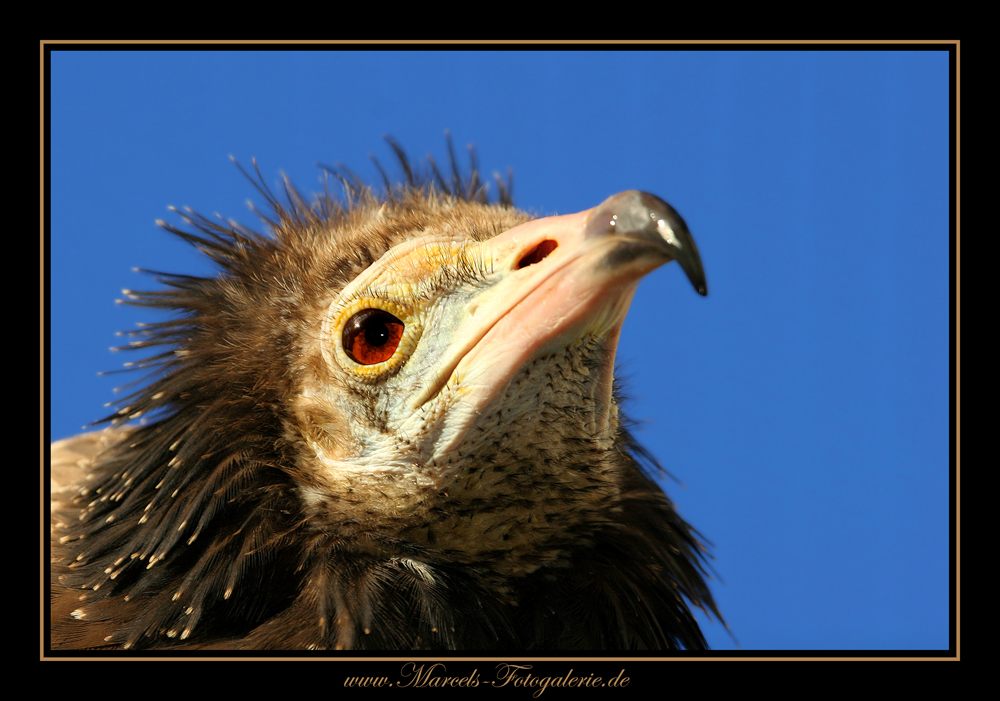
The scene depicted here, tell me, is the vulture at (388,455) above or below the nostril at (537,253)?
below

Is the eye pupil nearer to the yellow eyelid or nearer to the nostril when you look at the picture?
the yellow eyelid

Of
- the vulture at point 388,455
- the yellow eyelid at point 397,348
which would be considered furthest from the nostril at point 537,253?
the yellow eyelid at point 397,348

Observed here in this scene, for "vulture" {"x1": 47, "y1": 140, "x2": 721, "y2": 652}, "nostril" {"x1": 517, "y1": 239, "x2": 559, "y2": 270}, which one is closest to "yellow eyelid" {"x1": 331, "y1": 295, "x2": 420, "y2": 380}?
"vulture" {"x1": 47, "y1": 140, "x2": 721, "y2": 652}

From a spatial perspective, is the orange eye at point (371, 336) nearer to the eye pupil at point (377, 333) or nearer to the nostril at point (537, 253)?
the eye pupil at point (377, 333)

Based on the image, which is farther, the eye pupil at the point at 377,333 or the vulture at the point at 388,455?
the eye pupil at the point at 377,333

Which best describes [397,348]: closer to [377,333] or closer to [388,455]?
[377,333]

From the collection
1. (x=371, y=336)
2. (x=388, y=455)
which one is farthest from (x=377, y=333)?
(x=388, y=455)

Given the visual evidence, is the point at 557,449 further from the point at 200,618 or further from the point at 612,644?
the point at 200,618

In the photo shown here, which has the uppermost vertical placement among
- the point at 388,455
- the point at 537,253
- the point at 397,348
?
the point at 537,253
